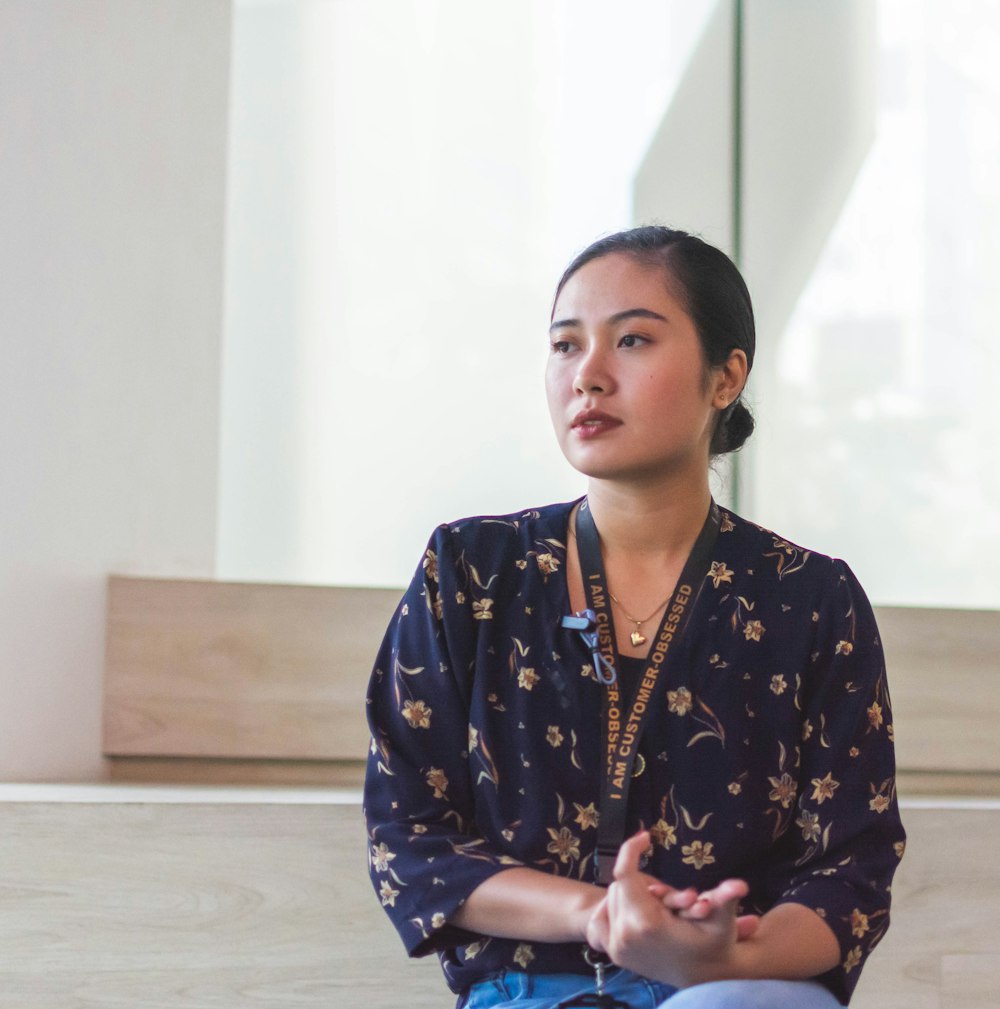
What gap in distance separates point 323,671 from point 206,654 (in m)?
0.18

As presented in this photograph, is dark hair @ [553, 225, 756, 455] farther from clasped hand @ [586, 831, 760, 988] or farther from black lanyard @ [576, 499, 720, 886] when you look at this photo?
clasped hand @ [586, 831, 760, 988]

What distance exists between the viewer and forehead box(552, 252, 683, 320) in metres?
1.23

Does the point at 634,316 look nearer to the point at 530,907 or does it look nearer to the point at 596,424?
the point at 596,424

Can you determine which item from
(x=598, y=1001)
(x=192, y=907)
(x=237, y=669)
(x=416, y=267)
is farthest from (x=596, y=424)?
(x=416, y=267)

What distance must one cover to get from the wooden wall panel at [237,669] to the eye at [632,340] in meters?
0.88

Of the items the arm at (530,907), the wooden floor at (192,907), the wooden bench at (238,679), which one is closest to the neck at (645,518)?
the arm at (530,907)

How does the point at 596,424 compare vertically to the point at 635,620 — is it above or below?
above

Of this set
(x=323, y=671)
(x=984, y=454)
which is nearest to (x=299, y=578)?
(x=323, y=671)

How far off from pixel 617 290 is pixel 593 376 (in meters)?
0.10

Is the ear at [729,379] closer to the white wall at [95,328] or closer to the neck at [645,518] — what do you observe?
the neck at [645,518]

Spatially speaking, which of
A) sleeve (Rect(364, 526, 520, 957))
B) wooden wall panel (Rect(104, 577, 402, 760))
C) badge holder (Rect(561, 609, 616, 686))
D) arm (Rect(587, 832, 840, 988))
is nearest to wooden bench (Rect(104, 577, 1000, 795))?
wooden wall panel (Rect(104, 577, 402, 760))

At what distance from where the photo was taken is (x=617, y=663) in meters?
1.18

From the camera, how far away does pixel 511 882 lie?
1066 mm

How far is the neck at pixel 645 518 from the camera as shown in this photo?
1267 millimetres
